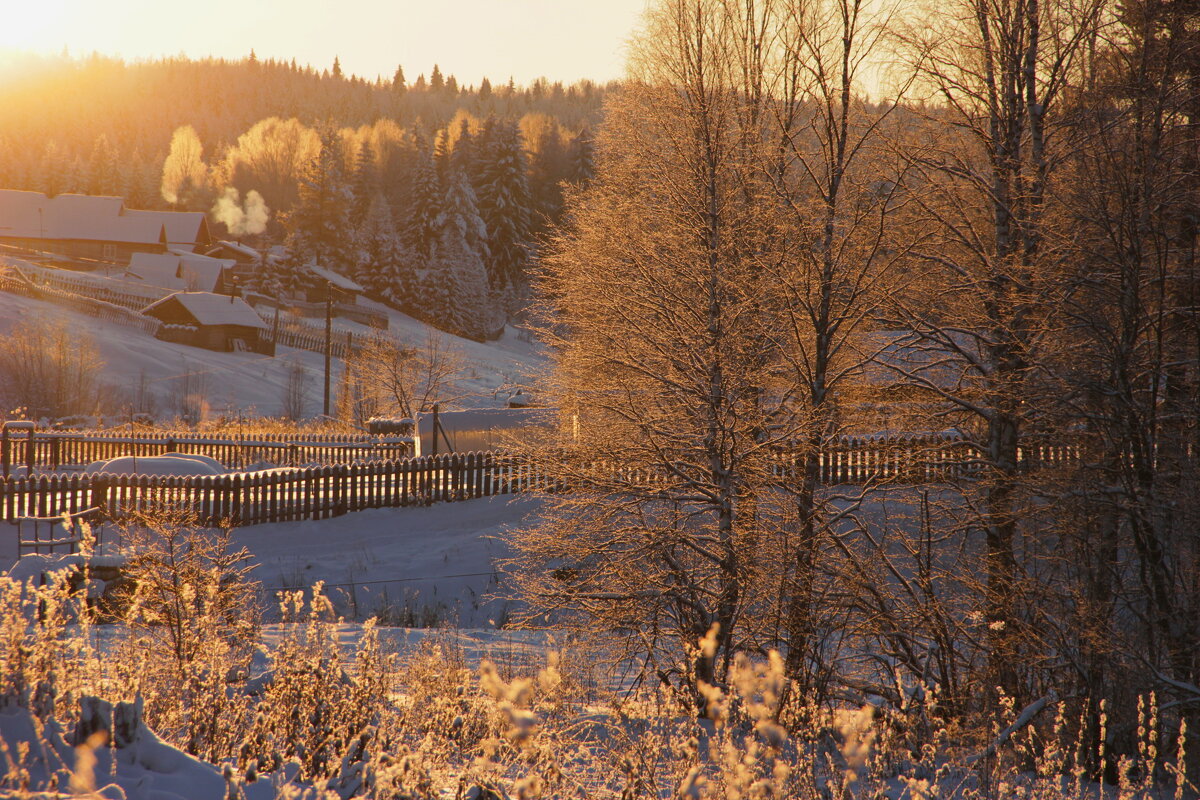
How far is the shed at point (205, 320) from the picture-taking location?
45969mm

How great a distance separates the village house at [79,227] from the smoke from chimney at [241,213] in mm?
10262

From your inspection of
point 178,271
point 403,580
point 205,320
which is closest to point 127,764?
point 403,580

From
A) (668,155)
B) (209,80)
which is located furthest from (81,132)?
(668,155)

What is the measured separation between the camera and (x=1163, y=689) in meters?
7.06

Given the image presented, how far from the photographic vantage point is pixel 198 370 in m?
40.1

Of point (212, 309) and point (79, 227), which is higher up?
point (79, 227)

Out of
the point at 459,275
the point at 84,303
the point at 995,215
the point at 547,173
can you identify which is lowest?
the point at 995,215

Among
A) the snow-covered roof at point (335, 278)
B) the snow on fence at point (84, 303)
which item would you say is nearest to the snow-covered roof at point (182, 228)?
the snow-covered roof at point (335, 278)

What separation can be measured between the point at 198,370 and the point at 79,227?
116ft

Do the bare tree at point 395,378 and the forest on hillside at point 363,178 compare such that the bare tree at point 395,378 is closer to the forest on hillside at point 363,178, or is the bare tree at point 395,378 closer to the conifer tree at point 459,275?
the forest on hillside at point 363,178

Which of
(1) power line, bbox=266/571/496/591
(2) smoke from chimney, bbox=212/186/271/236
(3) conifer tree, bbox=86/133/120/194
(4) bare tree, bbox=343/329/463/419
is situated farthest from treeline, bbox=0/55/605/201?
(1) power line, bbox=266/571/496/591

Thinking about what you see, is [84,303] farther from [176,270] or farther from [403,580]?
[403,580]

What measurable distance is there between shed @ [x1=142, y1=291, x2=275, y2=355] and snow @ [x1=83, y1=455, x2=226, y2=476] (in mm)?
30961

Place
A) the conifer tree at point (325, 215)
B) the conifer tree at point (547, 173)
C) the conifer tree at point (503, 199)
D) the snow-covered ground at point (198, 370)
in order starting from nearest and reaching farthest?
the snow-covered ground at point (198, 370), the conifer tree at point (325, 215), the conifer tree at point (503, 199), the conifer tree at point (547, 173)
